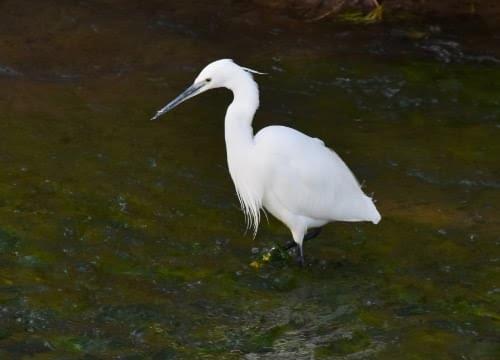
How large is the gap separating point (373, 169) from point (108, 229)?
2043 millimetres

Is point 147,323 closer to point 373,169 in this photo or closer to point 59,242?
point 59,242

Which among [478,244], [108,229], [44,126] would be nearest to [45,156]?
[44,126]

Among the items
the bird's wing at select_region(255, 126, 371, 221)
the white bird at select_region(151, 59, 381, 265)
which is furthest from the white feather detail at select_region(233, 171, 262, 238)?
the bird's wing at select_region(255, 126, 371, 221)

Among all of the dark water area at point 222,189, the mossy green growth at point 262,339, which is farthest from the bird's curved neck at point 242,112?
the mossy green growth at point 262,339

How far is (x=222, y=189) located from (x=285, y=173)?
1.10m

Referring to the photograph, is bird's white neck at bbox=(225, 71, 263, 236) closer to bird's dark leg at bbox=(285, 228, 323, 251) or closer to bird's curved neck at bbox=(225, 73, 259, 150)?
bird's curved neck at bbox=(225, 73, 259, 150)

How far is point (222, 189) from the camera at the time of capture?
23.8ft

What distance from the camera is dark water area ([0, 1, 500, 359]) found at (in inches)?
215

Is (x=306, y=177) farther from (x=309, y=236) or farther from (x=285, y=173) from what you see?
(x=309, y=236)

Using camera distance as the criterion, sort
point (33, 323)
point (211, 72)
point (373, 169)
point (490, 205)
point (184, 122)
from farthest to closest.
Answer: point (184, 122)
point (373, 169)
point (490, 205)
point (211, 72)
point (33, 323)

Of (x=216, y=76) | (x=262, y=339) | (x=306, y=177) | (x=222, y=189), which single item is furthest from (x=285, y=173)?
(x=262, y=339)

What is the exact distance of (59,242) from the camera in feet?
20.7

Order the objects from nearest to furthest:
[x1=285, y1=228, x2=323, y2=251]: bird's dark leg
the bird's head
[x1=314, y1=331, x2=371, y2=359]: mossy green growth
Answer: [x1=314, y1=331, x2=371, y2=359]: mossy green growth
the bird's head
[x1=285, y1=228, x2=323, y2=251]: bird's dark leg

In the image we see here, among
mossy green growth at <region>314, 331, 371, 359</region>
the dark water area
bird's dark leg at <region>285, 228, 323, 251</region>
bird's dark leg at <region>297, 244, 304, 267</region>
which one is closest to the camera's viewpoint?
mossy green growth at <region>314, 331, 371, 359</region>
